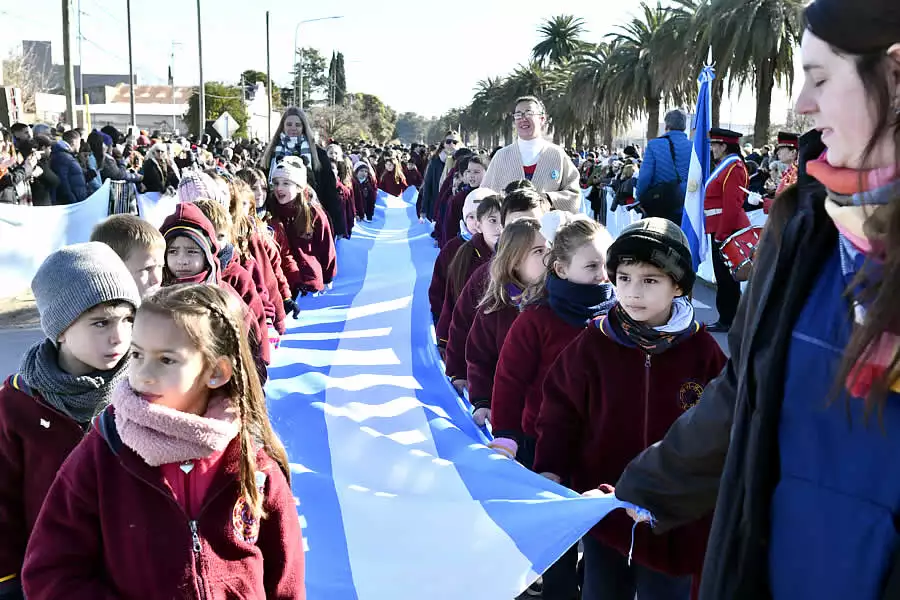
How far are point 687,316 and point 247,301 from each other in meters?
2.99

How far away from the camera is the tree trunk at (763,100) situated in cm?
2544

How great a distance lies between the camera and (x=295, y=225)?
28.1ft

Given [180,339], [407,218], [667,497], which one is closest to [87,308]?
[180,339]

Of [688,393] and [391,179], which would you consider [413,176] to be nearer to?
[391,179]

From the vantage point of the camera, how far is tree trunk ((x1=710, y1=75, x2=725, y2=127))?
1068 inches

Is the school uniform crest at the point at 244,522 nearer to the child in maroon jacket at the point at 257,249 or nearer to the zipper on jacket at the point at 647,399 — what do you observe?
the zipper on jacket at the point at 647,399

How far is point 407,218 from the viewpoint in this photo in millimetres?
21094

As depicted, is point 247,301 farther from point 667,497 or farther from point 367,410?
point 667,497

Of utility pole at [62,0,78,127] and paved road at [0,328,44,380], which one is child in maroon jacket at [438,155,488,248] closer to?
paved road at [0,328,44,380]

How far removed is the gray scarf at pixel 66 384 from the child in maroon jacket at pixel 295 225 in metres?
5.46

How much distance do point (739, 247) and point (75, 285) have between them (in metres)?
7.81

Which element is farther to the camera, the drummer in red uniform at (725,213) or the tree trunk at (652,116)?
the tree trunk at (652,116)

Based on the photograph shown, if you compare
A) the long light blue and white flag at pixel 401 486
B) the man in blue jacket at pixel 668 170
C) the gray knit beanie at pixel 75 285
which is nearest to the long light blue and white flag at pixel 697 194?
the man in blue jacket at pixel 668 170

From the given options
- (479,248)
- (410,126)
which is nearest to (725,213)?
(479,248)
